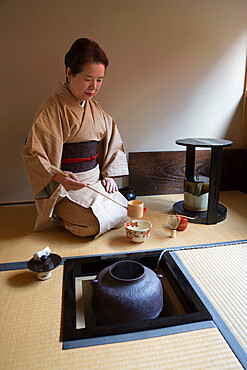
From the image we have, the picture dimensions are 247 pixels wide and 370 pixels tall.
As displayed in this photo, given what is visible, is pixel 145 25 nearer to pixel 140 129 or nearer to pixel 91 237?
pixel 140 129

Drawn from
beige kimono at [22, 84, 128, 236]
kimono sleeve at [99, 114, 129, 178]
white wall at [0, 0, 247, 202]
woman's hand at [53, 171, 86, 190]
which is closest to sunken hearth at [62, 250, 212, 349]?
beige kimono at [22, 84, 128, 236]

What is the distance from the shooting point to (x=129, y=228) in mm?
2221

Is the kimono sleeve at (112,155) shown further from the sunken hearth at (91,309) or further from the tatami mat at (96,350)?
the tatami mat at (96,350)

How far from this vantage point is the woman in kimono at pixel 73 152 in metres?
2.14

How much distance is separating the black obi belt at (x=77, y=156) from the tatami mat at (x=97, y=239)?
0.50m

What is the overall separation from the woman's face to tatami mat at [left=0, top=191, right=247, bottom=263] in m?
1.06

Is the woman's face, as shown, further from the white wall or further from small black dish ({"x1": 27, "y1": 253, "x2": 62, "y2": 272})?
small black dish ({"x1": 27, "y1": 253, "x2": 62, "y2": 272})

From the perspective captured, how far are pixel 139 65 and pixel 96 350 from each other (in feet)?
8.35

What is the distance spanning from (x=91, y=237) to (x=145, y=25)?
6.71ft

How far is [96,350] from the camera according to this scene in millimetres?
1234

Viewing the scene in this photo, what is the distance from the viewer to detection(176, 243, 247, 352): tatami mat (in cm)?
141

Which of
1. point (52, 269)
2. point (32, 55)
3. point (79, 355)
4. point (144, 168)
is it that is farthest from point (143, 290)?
point (32, 55)

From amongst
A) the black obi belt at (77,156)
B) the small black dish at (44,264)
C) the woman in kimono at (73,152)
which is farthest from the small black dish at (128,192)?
the small black dish at (44,264)

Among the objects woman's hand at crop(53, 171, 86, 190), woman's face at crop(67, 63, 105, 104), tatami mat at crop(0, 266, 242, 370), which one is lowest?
tatami mat at crop(0, 266, 242, 370)
